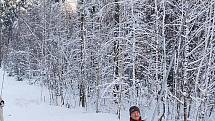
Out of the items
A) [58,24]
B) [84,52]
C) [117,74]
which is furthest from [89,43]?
[58,24]

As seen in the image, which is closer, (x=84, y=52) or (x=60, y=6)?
(x=84, y=52)

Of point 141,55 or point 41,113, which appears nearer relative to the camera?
point 141,55

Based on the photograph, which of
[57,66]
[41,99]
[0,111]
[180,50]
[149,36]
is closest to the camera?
[0,111]

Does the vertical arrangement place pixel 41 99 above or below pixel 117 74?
below

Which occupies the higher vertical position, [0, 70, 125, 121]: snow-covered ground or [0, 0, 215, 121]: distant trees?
[0, 0, 215, 121]: distant trees

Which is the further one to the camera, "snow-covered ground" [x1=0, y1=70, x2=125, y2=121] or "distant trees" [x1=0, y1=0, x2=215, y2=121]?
"snow-covered ground" [x1=0, y1=70, x2=125, y2=121]

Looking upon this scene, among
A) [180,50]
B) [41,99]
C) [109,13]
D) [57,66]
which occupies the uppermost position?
[109,13]

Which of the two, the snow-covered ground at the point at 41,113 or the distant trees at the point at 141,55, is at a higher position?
the distant trees at the point at 141,55

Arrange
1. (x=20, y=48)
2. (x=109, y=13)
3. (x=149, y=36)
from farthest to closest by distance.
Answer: (x=20, y=48) → (x=109, y=13) → (x=149, y=36)

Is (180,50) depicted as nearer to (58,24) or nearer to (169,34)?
(169,34)

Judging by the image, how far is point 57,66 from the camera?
2841 cm

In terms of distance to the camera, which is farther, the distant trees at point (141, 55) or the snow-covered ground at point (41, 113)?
the snow-covered ground at point (41, 113)

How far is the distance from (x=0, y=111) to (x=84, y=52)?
41.4ft

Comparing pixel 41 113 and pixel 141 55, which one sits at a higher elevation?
pixel 141 55
